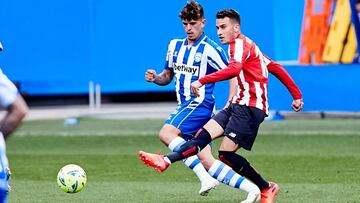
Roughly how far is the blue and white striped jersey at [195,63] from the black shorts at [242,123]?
914 millimetres

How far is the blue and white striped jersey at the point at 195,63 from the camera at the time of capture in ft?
32.7

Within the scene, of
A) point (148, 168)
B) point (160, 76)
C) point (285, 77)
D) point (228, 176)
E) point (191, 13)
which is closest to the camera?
point (228, 176)

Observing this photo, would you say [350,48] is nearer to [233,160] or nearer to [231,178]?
[231,178]

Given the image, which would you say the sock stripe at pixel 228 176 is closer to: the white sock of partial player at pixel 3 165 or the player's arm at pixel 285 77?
the player's arm at pixel 285 77

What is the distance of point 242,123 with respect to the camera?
8.97m

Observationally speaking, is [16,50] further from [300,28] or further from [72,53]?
[300,28]

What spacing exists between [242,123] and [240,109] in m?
0.16

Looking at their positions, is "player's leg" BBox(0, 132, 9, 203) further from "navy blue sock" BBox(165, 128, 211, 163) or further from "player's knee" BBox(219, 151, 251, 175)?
"player's knee" BBox(219, 151, 251, 175)

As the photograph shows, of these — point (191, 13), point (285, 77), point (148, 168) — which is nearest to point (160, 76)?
point (191, 13)

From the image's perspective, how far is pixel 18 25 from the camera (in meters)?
20.4

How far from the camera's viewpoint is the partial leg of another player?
967cm

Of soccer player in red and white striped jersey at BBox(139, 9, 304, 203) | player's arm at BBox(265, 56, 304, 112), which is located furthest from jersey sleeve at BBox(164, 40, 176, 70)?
A: player's arm at BBox(265, 56, 304, 112)

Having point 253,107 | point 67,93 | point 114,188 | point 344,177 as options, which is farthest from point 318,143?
point 67,93

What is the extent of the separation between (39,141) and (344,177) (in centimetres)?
712
